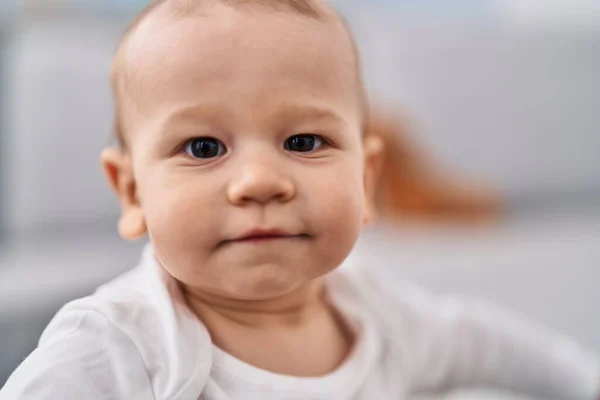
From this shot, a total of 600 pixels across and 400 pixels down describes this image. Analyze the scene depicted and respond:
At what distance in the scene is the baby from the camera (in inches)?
19.4

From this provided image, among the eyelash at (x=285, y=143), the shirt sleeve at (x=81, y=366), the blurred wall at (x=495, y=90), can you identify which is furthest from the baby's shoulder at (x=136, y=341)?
the blurred wall at (x=495, y=90)

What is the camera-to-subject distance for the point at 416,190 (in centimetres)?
153

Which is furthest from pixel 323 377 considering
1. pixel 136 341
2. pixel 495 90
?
pixel 495 90

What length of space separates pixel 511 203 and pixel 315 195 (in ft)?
3.94

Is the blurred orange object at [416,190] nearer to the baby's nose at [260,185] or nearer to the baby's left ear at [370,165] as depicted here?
the baby's left ear at [370,165]

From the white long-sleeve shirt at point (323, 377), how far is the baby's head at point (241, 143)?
5 centimetres

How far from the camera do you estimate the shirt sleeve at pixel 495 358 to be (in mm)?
783

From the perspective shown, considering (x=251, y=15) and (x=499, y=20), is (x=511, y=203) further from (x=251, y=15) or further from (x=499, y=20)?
(x=251, y=15)

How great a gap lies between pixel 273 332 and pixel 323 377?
2.0 inches

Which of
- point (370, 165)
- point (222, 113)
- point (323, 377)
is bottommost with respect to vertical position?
point (323, 377)

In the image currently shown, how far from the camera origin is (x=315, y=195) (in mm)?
513

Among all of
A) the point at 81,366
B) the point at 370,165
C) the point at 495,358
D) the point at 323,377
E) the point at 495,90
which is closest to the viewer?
the point at 81,366

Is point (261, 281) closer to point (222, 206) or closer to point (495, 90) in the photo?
point (222, 206)

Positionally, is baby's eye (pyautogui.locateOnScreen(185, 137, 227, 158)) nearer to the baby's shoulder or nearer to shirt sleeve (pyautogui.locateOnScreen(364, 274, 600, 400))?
the baby's shoulder
